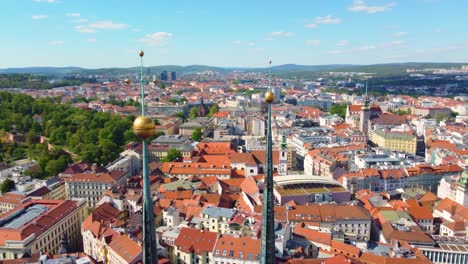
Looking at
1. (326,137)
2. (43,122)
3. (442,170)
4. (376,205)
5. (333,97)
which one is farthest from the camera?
(333,97)

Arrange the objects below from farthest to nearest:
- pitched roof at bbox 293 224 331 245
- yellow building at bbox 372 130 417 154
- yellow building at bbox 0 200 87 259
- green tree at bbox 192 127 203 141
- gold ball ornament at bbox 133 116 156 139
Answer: green tree at bbox 192 127 203 141 < yellow building at bbox 372 130 417 154 < pitched roof at bbox 293 224 331 245 < yellow building at bbox 0 200 87 259 < gold ball ornament at bbox 133 116 156 139

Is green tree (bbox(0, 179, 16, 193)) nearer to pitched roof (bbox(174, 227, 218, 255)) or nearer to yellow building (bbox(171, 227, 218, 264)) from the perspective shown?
yellow building (bbox(171, 227, 218, 264))

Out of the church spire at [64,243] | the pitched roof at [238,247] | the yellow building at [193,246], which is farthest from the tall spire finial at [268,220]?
the church spire at [64,243]

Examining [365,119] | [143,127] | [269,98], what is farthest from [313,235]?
[365,119]

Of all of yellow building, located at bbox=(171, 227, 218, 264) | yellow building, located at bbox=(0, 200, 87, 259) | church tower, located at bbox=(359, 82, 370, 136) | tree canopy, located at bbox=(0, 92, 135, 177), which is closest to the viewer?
yellow building, located at bbox=(171, 227, 218, 264)

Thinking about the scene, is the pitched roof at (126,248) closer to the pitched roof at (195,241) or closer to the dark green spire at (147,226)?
the pitched roof at (195,241)

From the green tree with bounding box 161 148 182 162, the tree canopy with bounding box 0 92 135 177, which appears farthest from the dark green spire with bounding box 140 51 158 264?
the green tree with bounding box 161 148 182 162

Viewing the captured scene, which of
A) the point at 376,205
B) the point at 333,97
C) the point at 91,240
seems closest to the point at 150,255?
the point at 91,240

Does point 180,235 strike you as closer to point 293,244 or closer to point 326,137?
point 293,244

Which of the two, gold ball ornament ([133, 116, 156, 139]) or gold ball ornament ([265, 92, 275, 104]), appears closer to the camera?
gold ball ornament ([133, 116, 156, 139])
